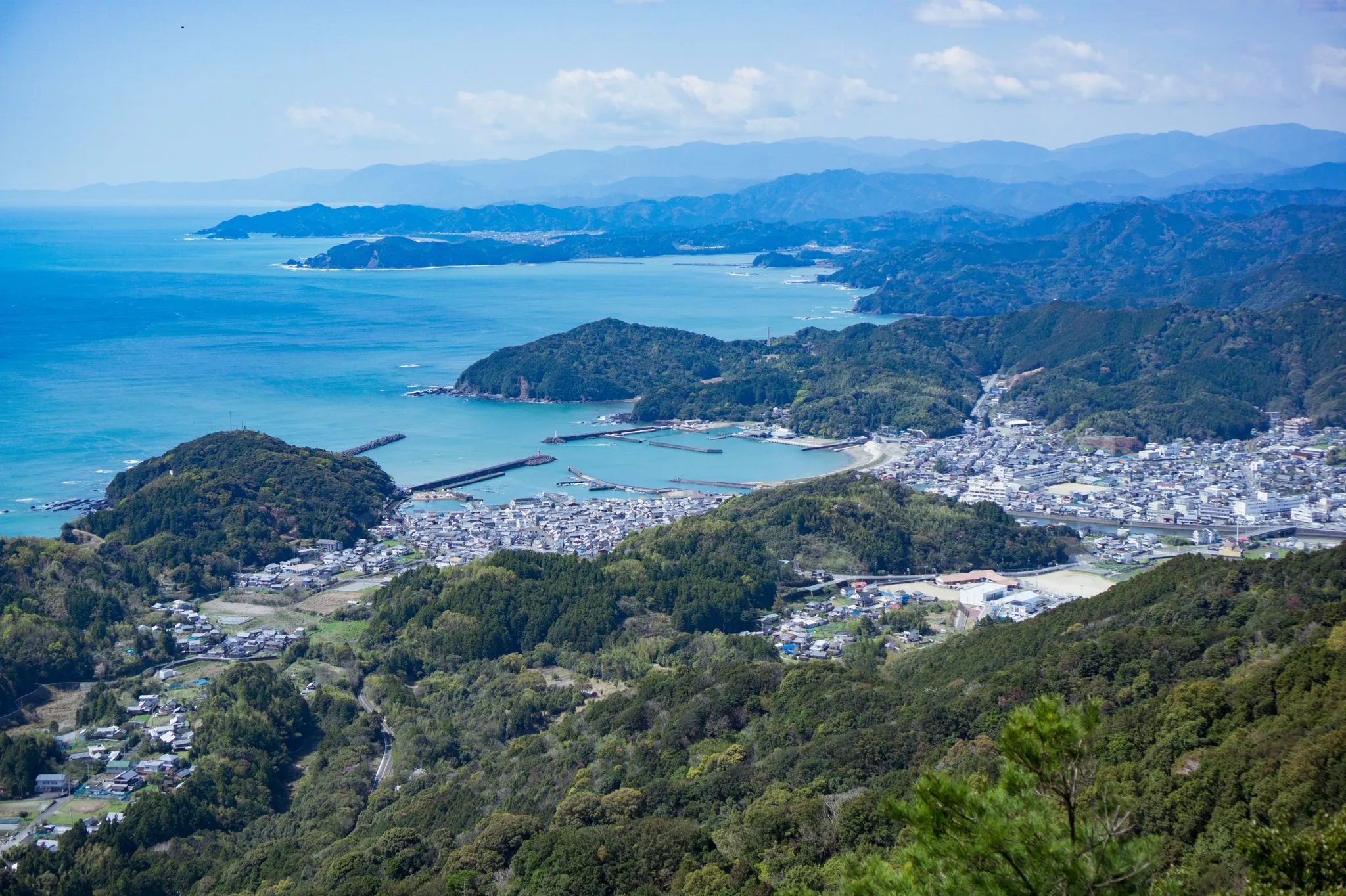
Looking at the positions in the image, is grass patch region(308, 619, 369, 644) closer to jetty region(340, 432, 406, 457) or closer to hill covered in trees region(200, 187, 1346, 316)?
jetty region(340, 432, 406, 457)

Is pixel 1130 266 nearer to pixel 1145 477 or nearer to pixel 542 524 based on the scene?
pixel 1145 477

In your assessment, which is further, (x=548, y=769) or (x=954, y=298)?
(x=954, y=298)

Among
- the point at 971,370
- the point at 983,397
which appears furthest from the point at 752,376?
the point at 971,370

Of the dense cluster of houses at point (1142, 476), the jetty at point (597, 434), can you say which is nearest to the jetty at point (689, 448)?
the jetty at point (597, 434)

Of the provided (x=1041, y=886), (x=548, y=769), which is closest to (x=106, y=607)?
(x=548, y=769)

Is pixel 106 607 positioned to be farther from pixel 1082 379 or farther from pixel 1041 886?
pixel 1082 379

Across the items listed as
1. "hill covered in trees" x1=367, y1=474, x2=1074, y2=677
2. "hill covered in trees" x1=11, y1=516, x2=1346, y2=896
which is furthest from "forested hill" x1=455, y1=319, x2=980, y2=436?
"hill covered in trees" x1=11, y1=516, x2=1346, y2=896
